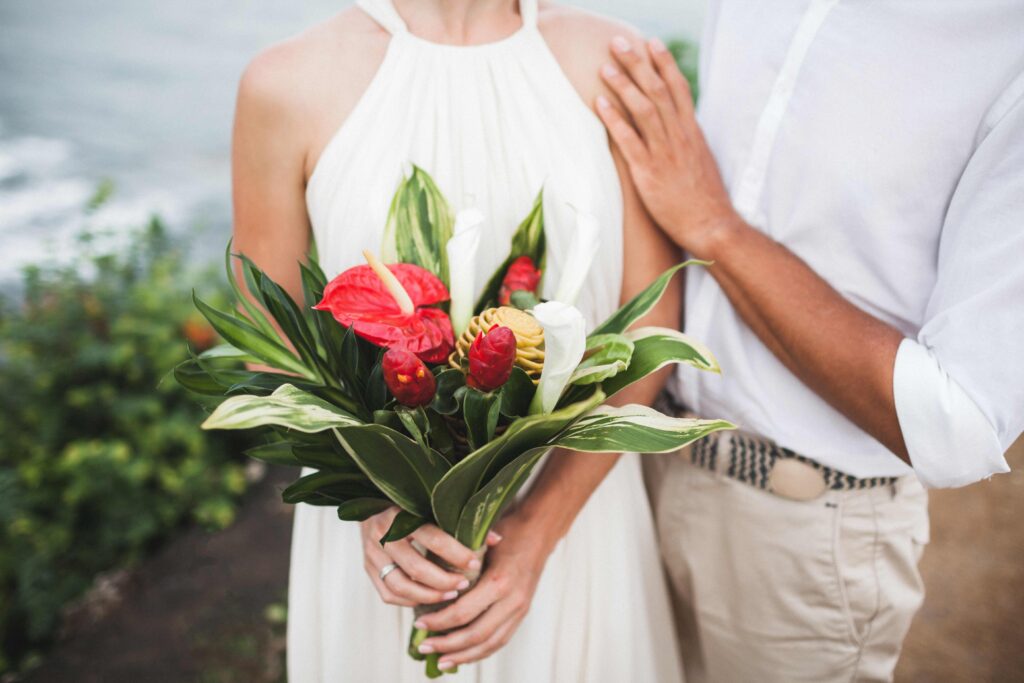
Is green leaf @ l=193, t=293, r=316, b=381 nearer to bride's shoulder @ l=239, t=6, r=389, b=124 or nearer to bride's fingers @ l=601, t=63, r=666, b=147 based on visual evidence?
bride's shoulder @ l=239, t=6, r=389, b=124

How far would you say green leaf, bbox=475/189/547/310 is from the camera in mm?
1129

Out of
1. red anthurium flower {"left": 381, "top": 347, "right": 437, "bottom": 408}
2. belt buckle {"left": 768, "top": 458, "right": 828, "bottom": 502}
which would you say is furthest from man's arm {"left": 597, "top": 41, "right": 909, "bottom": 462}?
red anthurium flower {"left": 381, "top": 347, "right": 437, "bottom": 408}

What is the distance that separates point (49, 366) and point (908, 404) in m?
2.64

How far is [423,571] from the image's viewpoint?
109 cm

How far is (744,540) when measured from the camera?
4.88ft

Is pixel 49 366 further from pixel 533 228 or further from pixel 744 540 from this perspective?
pixel 744 540

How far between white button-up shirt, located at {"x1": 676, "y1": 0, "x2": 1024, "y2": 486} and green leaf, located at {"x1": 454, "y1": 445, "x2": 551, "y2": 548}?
570 millimetres

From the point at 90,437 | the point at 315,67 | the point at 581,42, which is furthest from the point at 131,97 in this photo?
the point at 581,42

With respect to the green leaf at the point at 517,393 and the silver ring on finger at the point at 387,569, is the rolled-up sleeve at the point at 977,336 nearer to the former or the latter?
the green leaf at the point at 517,393

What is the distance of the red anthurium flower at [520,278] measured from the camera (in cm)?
109

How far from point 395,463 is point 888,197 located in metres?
0.94

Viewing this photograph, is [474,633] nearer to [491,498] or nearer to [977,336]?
[491,498]

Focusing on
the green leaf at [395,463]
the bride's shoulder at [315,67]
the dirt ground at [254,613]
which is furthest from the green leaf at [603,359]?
the dirt ground at [254,613]

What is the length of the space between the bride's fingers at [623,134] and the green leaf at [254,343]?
698mm
